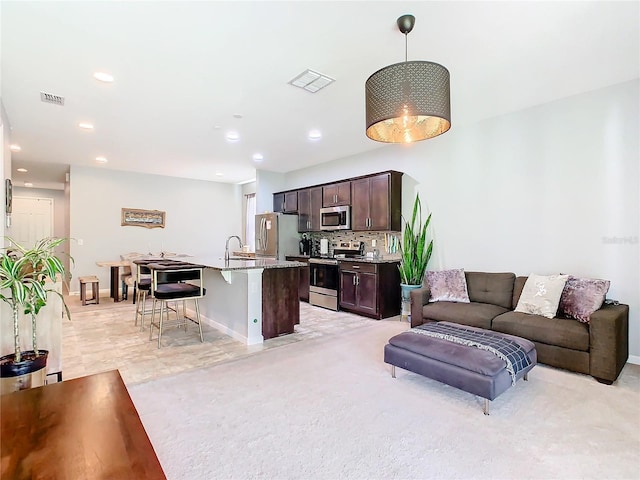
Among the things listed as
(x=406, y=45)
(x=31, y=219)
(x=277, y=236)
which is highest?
(x=406, y=45)

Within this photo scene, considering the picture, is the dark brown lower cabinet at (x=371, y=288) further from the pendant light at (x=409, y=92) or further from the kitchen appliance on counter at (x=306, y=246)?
the pendant light at (x=409, y=92)

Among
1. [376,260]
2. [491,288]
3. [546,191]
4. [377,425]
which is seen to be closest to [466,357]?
[377,425]

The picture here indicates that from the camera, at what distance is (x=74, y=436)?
120 cm

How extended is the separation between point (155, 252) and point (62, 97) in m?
4.97

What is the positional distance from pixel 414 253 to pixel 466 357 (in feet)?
8.55

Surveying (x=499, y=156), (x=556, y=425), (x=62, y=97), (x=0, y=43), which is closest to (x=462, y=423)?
(x=556, y=425)

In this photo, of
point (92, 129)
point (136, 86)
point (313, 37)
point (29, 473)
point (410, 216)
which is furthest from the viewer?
point (410, 216)

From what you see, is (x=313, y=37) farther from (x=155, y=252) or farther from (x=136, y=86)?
(x=155, y=252)

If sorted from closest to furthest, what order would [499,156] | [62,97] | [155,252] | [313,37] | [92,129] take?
[313,37] → [62,97] → [499,156] → [92,129] → [155,252]

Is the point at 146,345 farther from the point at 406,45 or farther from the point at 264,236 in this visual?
the point at 406,45

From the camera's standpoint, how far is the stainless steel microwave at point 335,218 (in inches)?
232

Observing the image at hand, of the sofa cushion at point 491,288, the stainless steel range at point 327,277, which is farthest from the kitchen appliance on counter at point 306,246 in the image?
the sofa cushion at point 491,288

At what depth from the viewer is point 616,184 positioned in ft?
11.1

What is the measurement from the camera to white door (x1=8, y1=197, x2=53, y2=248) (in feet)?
30.9
